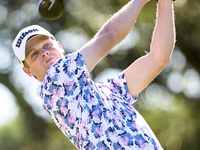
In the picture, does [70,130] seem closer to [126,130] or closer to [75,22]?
[126,130]

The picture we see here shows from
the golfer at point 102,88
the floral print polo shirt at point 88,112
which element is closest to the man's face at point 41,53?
the golfer at point 102,88

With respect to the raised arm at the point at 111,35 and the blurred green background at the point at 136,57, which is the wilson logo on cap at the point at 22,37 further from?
the blurred green background at the point at 136,57

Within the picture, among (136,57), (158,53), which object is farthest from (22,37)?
(136,57)

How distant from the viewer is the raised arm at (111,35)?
343cm

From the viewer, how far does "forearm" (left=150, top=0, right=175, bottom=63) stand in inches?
135

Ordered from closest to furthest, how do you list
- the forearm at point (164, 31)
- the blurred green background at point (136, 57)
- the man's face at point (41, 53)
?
the forearm at point (164, 31) < the man's face at point (41, 53) < the blurred green background at point (136, 57)

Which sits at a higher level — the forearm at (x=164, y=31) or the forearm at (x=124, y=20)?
the forearm at (x=124, y=20)

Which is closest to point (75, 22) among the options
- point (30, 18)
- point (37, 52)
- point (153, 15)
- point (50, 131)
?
point (30, 18)

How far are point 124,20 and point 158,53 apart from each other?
1.12ft

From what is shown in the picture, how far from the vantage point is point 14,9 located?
1105cm

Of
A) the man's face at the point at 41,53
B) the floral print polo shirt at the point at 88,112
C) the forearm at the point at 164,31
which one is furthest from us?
the man's face at the point at 41,53

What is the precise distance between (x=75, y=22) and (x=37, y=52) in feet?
24.3

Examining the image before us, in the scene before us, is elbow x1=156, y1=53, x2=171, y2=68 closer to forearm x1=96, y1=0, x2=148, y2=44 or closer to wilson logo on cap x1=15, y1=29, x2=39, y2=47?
forearm x1=96, y1=0, x2=148, y2=44

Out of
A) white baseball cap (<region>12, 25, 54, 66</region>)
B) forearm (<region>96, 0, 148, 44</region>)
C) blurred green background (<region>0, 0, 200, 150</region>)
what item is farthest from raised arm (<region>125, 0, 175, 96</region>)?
blurred green background (<region>0, 0, 200, 150</region>)
